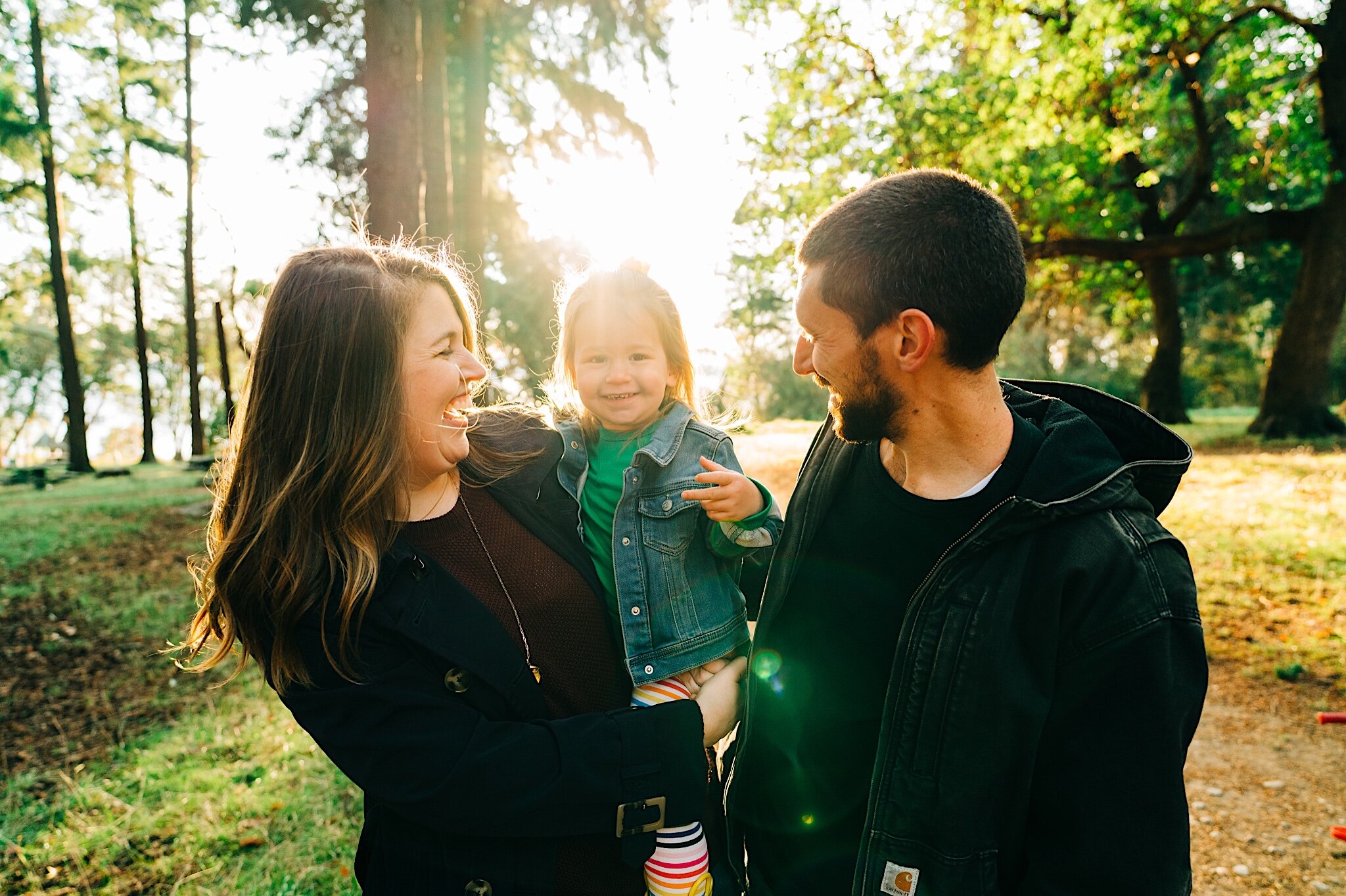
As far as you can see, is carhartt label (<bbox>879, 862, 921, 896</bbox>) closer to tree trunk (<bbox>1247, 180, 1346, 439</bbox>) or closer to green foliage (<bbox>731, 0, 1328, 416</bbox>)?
green foliage (<bbox>731, 0, 1328, 416</bbox>)

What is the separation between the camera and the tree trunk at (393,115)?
17.2ft

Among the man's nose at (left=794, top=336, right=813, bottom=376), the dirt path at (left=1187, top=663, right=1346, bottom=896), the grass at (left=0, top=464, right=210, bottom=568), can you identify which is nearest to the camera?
the man's nose at (left=794, top=336, right=813, bottom=376)

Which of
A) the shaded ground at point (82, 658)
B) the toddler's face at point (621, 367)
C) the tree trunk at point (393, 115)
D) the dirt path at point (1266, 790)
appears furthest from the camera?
the tree trunk at point (393, 115)

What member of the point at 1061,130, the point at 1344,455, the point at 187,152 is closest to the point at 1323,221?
the point at 1344,455

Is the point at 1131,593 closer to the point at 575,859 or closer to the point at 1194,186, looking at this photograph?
the point at 575,859

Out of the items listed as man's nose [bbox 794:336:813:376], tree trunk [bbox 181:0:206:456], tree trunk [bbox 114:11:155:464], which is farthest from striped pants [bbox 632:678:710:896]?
tree trunk [bbox 114:11:155:464]

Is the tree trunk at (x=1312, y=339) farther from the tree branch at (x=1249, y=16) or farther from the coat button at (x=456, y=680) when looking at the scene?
the coat button at (x=456, y=680)

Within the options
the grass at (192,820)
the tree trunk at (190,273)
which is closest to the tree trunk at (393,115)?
the grass at (192,820)

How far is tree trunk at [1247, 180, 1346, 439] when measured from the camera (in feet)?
46.0

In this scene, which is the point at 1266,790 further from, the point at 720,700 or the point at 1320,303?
the point at 1320,303

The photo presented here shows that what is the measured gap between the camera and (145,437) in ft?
70.7

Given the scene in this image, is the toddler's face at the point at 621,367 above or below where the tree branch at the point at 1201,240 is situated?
below

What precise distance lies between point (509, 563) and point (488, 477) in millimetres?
291

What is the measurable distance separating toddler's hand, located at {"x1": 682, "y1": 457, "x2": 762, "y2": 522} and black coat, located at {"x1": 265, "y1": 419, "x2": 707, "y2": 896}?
1.80 feet
